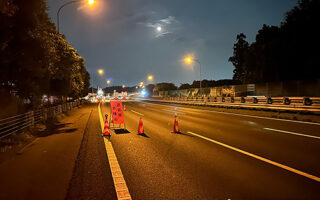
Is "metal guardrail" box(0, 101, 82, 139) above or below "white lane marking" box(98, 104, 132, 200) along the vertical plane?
above

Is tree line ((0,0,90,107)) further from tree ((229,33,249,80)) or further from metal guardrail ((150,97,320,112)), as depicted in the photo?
tree ((229,33,249,80))

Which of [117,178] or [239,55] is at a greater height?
[239,55]

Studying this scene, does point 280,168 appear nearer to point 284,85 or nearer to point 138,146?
point 138,146

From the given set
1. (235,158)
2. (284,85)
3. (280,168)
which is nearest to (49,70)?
(235,158)

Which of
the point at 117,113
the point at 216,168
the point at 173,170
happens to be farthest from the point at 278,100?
the point at 173,170

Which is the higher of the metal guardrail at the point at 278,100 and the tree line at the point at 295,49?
the tree line at the point at 295,49

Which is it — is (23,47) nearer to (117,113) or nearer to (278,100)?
(117,113)

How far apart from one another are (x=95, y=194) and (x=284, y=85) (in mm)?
23976

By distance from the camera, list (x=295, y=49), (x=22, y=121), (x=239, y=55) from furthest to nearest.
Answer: (x=239, y=55)
(x=295, y=49)
(x=22, y=121)

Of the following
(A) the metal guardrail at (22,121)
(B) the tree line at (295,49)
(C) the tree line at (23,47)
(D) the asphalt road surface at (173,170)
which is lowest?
(D) the asphalt road surface at (173,170)

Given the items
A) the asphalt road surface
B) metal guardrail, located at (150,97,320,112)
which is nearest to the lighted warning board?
the asphalt road surface

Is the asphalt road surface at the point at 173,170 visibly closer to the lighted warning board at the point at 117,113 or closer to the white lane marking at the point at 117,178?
the white lane marking at the point at 117,178

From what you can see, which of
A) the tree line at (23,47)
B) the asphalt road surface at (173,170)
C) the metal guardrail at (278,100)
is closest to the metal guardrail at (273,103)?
the metal guardrail at (278,100)

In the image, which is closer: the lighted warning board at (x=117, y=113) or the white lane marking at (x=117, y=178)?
the white lane marking at (x=117, y=178)
